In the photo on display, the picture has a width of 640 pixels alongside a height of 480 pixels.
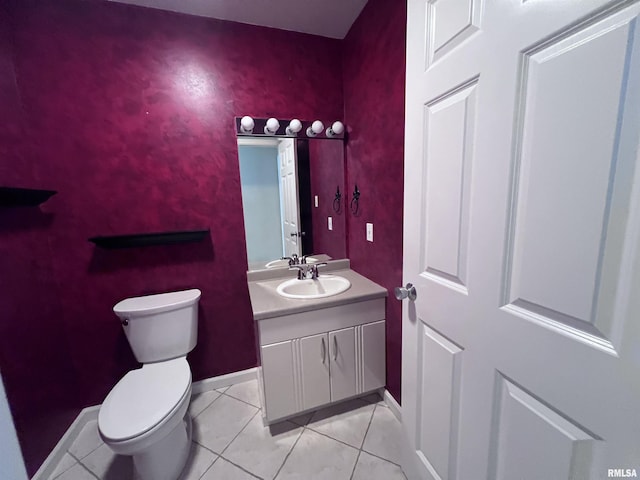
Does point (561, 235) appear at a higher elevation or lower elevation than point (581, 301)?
higher

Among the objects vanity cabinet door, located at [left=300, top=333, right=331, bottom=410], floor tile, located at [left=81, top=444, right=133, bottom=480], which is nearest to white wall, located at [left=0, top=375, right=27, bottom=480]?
floor tile, located at [left=81, top=444, right=133, bottom=480]

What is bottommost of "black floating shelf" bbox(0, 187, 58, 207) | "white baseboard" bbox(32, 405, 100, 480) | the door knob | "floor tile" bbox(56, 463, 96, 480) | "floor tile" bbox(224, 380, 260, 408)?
"floor tile" bbox(224, 380, 260, 408)

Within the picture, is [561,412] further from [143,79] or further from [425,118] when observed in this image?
[143,79]

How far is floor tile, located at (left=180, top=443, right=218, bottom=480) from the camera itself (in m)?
1.23

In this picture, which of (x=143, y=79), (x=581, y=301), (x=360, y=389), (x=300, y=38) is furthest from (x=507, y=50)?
(x=143, y=79)

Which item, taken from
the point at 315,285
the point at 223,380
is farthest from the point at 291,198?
the point at 223,380

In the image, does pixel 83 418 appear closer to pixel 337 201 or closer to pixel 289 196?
pixel 289 196

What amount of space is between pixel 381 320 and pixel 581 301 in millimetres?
1092

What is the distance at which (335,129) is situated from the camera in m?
1.75

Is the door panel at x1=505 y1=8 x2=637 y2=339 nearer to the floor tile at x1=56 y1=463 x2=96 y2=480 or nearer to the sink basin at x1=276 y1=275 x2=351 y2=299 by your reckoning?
the sink basin at x1=276 y1=275 x2=351 y2=299

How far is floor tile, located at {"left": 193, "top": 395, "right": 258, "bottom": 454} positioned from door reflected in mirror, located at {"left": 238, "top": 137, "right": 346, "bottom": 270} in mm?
913

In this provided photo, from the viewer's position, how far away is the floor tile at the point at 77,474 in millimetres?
1232

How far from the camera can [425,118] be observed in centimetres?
85

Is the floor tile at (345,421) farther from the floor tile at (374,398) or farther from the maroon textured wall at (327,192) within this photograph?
the maroon textured wall at (327,192)
